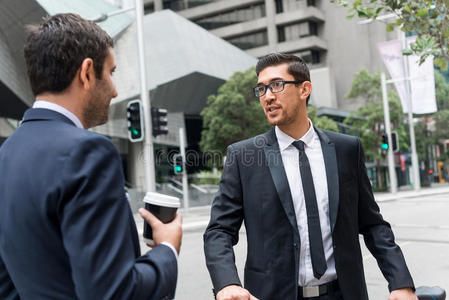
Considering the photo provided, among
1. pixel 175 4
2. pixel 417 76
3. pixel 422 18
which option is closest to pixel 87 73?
pixel 422 18

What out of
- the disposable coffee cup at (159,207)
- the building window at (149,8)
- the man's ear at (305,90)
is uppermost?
the building window at (149,8)

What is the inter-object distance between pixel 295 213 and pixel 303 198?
3.7 inches

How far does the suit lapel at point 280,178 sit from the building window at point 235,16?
64278 millimetres

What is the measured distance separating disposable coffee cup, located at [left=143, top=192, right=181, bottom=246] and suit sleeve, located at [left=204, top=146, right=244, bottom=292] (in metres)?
0.86

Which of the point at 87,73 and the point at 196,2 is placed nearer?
the point at 87,73

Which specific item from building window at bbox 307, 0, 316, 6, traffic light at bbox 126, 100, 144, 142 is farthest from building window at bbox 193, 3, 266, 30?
traffic light at bbox 126, 100, 144, 142

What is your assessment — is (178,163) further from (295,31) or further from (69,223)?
(295,31)

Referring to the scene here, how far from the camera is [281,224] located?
2.46 meters

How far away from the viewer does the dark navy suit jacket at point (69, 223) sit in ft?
4.06

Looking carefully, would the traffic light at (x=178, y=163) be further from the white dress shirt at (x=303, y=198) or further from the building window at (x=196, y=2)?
the building window at (x=196, y=2)

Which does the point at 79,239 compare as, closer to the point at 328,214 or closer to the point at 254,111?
the point at 328,214

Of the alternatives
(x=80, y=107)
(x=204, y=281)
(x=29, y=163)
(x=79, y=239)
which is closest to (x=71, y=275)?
(x=79, y=239)

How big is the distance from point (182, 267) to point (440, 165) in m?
74.8

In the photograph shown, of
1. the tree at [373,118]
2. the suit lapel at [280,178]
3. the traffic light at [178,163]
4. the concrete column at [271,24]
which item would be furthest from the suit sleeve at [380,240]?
the concrete column at [271,24]
